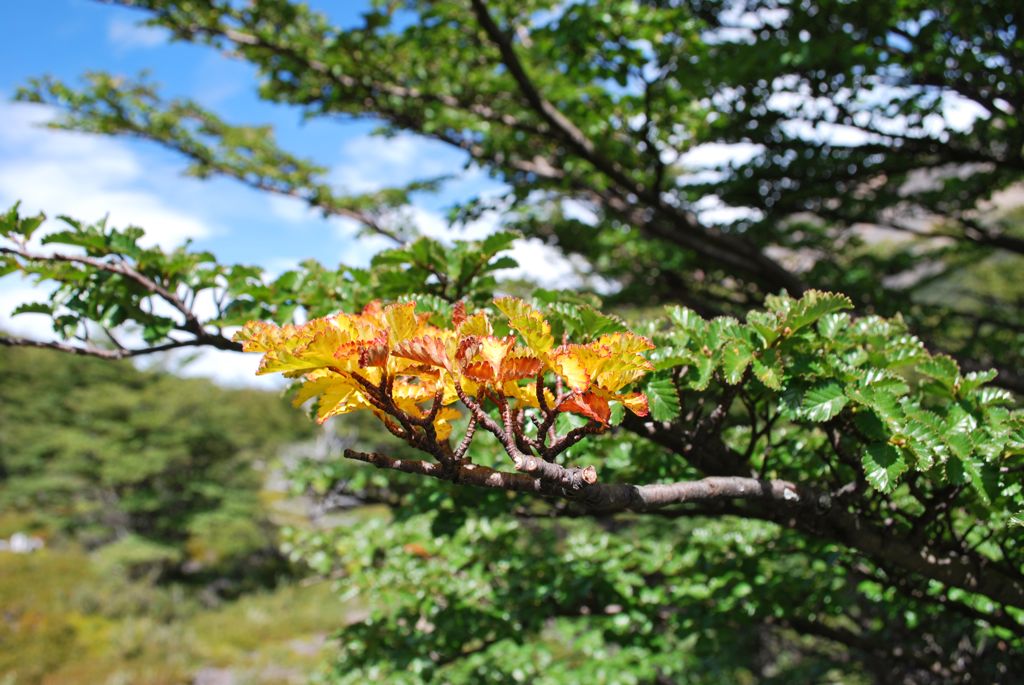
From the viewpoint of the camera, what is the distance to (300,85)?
4.19 metres

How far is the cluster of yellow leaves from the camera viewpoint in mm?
800

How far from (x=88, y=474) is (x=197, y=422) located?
307cm

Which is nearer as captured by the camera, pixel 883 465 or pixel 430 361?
pixel 430 361

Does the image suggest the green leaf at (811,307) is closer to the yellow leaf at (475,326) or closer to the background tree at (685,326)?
the background tree at (685,326)

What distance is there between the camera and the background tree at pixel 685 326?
1344 millimetres

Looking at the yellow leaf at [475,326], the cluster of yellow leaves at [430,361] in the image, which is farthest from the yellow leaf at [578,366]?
the yellow leaf at [475,326]

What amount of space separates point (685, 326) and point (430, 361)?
2.56ft

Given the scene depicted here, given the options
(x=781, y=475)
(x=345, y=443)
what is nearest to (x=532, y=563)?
(x=781, y=475)

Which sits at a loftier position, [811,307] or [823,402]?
[811,307]

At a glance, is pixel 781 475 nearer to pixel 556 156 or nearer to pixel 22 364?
pixel 556 156

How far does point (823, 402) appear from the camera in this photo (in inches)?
48.8

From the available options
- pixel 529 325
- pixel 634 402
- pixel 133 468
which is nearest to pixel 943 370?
pixel 634 402

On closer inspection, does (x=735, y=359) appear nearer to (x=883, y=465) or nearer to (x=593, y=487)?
(x=883, y=465)

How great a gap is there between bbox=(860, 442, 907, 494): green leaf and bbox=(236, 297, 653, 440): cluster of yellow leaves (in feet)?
1.82
